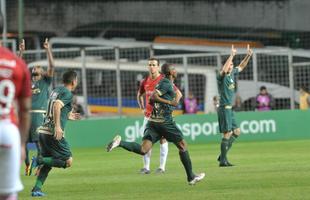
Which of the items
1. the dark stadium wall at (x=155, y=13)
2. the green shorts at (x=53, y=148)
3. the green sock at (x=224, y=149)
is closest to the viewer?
the green shorts at (x=53, y=148)

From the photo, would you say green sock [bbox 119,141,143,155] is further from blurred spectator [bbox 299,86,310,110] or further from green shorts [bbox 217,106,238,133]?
blurred spectator [bbox 299,86,310,110]

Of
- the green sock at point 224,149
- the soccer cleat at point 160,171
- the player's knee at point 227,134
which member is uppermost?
the player's knee at point 227,134

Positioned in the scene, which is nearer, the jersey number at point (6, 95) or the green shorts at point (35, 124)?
the jersey number at point (6, 95)

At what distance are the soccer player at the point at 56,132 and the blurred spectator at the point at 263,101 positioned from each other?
59.6 feet

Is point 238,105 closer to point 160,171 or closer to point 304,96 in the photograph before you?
point 304,96

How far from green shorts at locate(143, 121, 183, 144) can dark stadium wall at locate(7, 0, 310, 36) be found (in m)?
29.4

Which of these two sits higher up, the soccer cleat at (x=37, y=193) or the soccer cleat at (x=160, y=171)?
the soccer cleat at (x=37, y=193)

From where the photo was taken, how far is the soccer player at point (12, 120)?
27.0ft

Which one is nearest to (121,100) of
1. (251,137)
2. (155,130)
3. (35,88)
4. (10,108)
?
(251,137)

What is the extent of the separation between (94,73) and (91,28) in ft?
47.0

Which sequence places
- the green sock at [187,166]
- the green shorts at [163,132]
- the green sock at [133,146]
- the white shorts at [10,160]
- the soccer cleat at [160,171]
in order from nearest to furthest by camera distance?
1. the white shorts at [10,160]
2. the green sock at [187,166]
3. the green shorts at [163,132]
4. the green sock at [133,146]
5. the soccer cleat at [160,171]

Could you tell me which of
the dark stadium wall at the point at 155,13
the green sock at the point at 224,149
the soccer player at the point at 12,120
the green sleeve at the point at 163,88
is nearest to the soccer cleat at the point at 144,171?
the green sock at the point at 224,149

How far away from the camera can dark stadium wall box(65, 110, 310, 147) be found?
32.9 meters

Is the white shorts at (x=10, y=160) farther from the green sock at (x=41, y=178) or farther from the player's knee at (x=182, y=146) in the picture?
the player's knee at (x=182, y=146)
